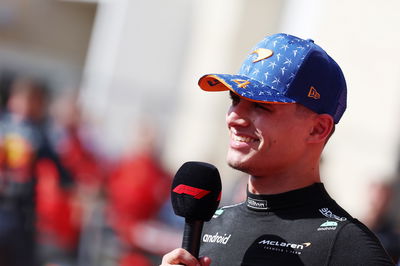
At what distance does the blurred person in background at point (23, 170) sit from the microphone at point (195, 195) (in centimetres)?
571

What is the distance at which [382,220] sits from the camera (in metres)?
6.93

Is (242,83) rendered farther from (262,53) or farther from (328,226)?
(328,226)

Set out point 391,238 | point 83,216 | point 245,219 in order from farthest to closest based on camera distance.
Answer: point 83,216 → point 391,238 → point 245,219

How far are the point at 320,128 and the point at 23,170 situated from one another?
5.93m

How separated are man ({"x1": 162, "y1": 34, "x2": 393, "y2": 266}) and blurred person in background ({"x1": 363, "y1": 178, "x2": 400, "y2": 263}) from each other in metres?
3.68

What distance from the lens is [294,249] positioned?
294 centimetres

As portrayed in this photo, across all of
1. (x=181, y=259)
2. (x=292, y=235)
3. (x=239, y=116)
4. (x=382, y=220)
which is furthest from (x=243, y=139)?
(x=382, y=220)

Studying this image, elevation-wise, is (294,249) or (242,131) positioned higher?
(242,131)

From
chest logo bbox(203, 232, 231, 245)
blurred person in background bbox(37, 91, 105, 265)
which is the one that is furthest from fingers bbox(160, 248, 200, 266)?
blurred person in background bbox(37, 91, 105, 265)

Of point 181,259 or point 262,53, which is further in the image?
point 262,53

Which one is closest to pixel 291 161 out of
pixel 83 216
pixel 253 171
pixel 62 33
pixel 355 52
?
pixel 253 171

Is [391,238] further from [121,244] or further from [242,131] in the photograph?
[242,131]

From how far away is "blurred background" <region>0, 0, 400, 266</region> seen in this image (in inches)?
341

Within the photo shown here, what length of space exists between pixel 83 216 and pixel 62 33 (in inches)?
351
